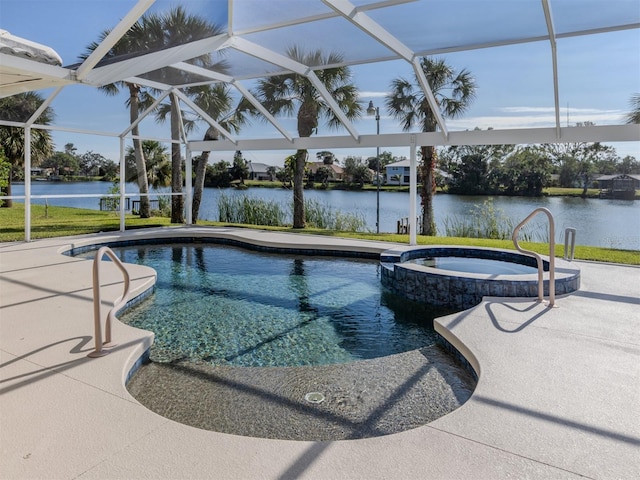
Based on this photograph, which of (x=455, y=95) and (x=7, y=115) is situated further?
(x=455, y=95)

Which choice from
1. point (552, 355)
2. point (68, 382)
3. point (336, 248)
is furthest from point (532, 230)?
point (68, 382)

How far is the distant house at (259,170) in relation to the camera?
29.7m

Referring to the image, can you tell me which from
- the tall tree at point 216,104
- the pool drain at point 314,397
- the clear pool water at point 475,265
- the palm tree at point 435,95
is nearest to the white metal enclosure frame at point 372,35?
the clear pool water at point 475,265

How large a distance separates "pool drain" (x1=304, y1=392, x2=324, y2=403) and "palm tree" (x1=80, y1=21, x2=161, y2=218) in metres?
5.73

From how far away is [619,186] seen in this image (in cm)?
1934

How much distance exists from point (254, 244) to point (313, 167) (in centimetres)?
2198

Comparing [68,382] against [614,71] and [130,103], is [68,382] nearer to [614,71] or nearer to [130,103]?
[130,103]

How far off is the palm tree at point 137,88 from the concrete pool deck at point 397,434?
162 inches

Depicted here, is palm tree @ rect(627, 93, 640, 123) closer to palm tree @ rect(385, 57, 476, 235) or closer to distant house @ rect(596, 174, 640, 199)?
palm tree @ rect(385, 57, 476, 235)

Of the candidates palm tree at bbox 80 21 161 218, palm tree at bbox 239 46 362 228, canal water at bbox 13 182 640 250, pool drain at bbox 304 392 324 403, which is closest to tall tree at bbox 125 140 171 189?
canal water at bbox 13 182 640 250

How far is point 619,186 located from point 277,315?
19.1 m

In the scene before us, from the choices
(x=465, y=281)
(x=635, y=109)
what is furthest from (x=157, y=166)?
(x=465, y=281)

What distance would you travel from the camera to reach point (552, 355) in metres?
4.09

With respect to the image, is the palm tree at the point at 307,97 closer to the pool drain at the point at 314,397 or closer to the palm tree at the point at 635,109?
the palm tree at the point at 635,109
